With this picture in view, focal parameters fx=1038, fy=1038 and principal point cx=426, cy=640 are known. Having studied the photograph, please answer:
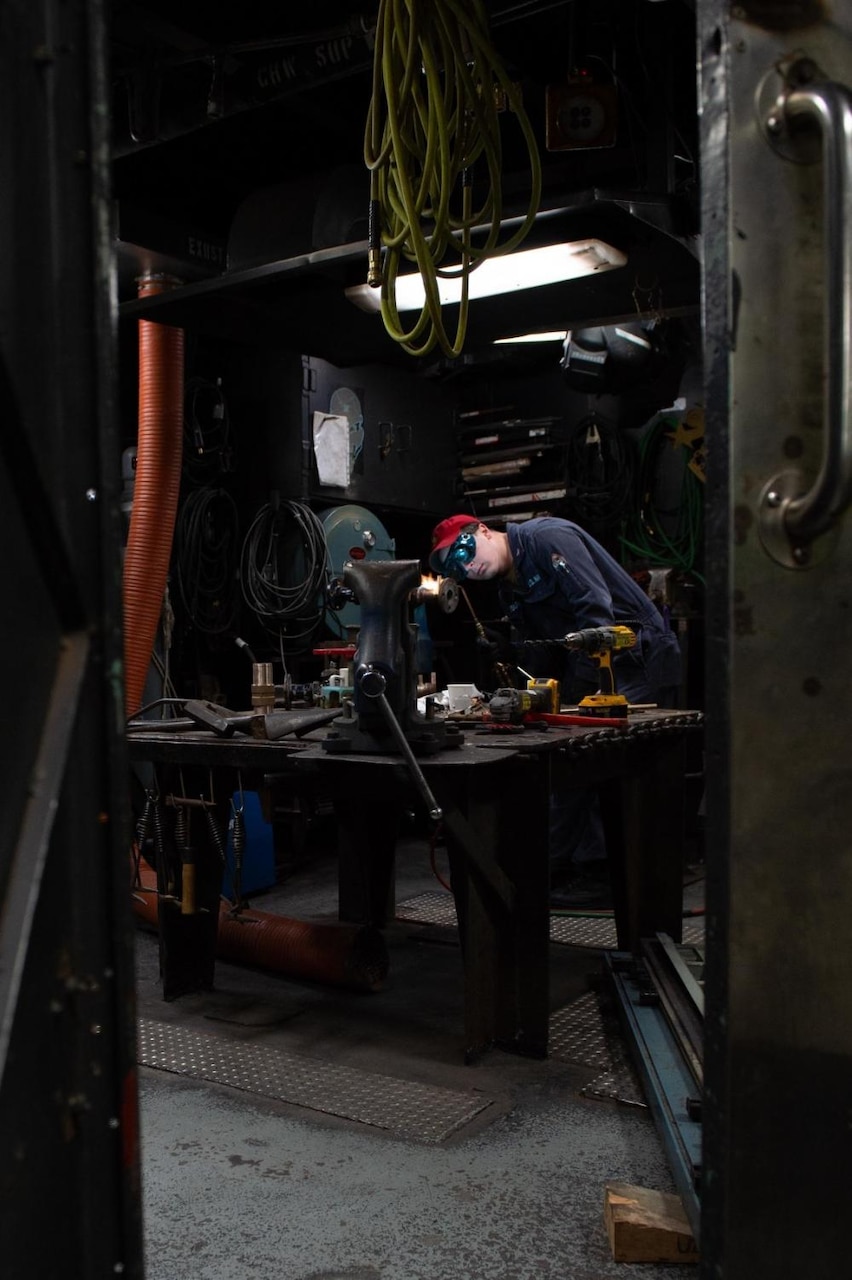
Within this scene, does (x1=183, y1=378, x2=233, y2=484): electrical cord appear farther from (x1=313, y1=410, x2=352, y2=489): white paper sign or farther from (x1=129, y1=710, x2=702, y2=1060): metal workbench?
(x1=129, y1=710, x2=702, y2=1060): metal workbench

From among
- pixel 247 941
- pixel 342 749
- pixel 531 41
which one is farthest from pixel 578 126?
pixel 247 941

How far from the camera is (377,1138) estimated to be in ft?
8.62

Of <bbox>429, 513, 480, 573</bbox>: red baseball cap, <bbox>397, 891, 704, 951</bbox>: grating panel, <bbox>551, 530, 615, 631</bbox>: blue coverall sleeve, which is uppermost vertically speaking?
<bbox>429, 513, 480, 573</bbox>: red baseball cap

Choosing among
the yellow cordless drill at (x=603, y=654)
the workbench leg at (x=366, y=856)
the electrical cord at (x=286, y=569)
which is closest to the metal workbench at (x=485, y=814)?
the yellow cordless drill at (x=603, y=654)

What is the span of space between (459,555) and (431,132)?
1.89 meters

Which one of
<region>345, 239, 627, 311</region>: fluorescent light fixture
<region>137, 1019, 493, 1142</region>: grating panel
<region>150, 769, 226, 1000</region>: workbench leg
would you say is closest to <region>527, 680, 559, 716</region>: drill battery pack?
<region>150, 769, 226, 1000</region>: workbench leg

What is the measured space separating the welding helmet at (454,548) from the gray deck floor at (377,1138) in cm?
172

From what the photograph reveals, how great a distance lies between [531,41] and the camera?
4.10 meters

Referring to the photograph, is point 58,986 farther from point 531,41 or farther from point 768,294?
point 531,41

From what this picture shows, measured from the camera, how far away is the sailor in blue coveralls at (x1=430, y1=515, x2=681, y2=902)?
182 inches

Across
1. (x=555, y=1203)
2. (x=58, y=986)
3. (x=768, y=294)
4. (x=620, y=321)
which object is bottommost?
(x=555, y=1203)

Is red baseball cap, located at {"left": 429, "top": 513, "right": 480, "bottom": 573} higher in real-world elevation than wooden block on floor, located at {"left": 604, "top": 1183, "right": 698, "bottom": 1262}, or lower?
higher

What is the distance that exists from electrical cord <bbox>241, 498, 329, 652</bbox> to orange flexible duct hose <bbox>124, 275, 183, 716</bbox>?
950 millimetres

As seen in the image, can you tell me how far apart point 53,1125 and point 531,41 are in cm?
428
